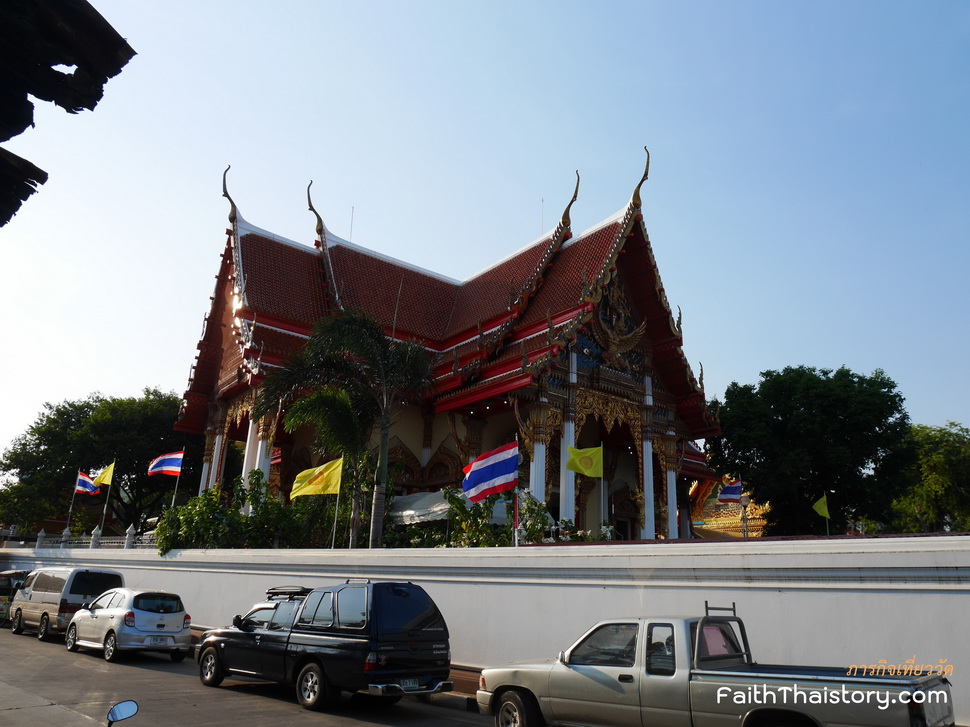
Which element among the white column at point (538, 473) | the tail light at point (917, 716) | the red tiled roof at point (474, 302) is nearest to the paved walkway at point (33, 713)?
the tail light at point (917, 716)

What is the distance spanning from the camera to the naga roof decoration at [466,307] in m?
18.5

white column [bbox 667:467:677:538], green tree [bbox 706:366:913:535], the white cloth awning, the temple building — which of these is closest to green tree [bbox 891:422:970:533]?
green tree [bbox 706:366:913:535]

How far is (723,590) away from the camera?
24.9 ft

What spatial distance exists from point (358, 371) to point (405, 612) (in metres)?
7.38

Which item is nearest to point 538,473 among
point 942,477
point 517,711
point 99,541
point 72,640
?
point 72,640

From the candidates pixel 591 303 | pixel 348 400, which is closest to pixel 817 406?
pixel 591 303

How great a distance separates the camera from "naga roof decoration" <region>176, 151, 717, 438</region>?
18.5m

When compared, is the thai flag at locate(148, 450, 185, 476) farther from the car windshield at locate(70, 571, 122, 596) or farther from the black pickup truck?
the black pickup truck

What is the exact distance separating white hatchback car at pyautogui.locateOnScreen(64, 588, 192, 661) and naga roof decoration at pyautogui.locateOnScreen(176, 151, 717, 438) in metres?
7.54

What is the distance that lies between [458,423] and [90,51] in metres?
16.7

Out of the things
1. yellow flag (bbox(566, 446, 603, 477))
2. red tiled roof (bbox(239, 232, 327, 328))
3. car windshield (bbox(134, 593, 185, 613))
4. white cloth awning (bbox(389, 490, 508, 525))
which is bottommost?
car windshield (bbox(134, 593, 185, 613))

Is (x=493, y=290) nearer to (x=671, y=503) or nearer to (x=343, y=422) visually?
(x=671, y=503)

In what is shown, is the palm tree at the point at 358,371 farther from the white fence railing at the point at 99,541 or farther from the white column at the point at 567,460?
the white fence railing at the point at 99,541

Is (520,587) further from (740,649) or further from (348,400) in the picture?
(348,400)
